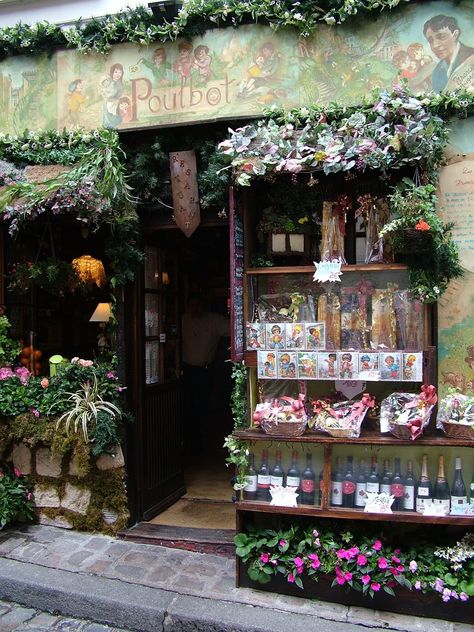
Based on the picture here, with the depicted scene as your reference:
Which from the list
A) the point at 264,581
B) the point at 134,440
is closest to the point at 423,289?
the point at 264,581

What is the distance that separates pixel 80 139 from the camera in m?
5.24

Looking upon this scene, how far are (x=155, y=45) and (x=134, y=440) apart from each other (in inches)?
150

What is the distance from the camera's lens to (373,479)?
4059 mm

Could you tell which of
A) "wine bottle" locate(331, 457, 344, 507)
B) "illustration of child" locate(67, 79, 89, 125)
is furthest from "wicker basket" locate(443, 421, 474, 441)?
"illustration of child" locate(67, 79, 89, 125)

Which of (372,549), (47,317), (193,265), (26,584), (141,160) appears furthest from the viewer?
(193,265)

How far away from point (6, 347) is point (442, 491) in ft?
14.0

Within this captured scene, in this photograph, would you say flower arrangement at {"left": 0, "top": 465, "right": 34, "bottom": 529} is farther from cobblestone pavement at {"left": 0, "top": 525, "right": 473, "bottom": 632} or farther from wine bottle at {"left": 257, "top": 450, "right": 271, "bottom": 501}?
wine bottle at {"left": 257, "top": 450, "right": 271, "bottom": 501}

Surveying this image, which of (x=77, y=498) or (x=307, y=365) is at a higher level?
(x=307, y=365)

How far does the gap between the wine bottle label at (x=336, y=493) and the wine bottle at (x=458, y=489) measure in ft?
2.61

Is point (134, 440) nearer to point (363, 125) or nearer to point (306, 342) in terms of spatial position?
point (306, 342)

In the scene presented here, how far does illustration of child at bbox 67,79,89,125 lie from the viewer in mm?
5352

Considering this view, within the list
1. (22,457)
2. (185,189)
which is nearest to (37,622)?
(22,457)

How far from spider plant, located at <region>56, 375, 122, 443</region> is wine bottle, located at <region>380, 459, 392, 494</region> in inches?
95.0

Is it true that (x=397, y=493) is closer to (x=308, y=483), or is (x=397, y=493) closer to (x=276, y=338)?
(x=308, y=483)
